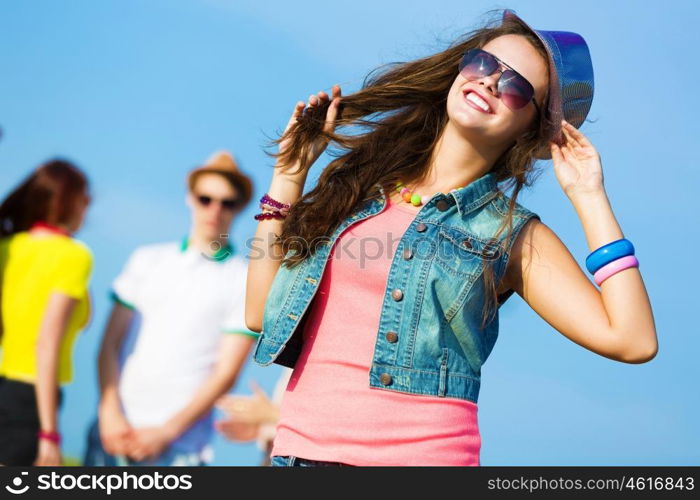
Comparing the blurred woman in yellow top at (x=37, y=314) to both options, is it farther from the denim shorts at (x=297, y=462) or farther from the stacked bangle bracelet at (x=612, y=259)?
the stacked bangle bracelet at (x=612, y=259)

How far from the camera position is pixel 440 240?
272 centimetres

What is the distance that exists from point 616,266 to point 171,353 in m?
3.71

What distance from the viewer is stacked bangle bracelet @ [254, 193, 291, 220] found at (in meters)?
2.93

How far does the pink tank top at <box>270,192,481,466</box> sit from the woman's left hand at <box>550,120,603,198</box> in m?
0.52

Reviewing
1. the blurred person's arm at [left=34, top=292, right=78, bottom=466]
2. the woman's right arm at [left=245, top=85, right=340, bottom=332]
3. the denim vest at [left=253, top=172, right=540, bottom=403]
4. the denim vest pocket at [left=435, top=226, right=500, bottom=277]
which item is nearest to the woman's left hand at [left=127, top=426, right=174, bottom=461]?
the blurred person's arm at [left=34, top=292, right=78, bottom=466]

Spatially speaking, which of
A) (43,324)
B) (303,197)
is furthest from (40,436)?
(303,197)

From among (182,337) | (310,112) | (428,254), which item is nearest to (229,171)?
(182,337)

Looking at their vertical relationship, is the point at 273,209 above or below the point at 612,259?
above

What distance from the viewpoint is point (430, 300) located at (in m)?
2.61

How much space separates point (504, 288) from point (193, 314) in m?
3.33

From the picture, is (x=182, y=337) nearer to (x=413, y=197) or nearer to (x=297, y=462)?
(x=413, y=197)
